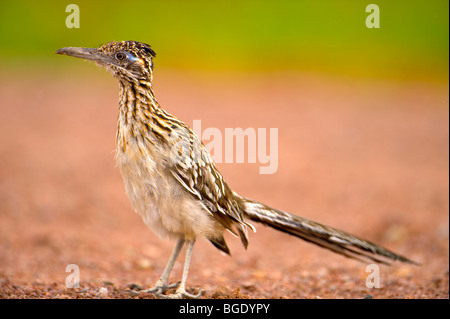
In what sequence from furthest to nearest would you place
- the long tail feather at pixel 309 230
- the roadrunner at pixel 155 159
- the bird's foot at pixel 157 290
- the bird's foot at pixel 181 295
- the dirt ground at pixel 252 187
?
1. the dirt ground at pixel 252 187
2. the long tail feather at pixel 309 230
3. the bird's foot at pixel 157 290
4. the bird's foot at pixel 181 295
5. the roadrunner at pixel 155 159

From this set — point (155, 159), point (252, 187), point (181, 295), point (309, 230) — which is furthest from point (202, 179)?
point (252, 187)

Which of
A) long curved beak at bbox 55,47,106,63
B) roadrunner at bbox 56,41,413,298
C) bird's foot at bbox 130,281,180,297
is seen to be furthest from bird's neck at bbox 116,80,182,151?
bird's foot at bbox 130,281,180,297

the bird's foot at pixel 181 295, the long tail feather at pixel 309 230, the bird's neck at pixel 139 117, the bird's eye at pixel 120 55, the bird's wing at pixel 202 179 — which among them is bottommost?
the bird's foot at pixel 181 295

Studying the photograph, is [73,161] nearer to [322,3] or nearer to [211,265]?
[211,265]

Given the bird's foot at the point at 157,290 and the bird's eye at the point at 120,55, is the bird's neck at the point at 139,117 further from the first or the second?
the bird's foot at the point at 157,290

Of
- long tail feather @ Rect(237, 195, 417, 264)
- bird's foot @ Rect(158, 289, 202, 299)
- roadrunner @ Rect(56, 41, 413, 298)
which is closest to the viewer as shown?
roadrunner @ Rect(56, 41, 413, 298)

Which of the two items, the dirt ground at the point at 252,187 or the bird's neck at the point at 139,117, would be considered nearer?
the bird's neck at the point at 139,117

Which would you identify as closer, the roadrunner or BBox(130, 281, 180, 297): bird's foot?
the roadrunner

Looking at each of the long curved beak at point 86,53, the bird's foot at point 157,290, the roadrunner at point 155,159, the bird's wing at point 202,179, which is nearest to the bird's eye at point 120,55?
the roadrunner at point 155,159

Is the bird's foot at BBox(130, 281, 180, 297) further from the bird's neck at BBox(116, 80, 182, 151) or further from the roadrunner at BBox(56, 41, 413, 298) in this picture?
the bird's neck at BBox(116, 80, 182, 151)
